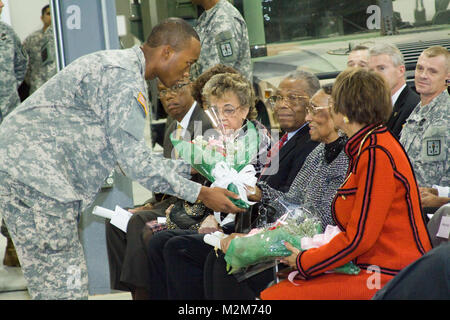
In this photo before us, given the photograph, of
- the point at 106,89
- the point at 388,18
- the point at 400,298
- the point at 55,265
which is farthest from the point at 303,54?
the point at 400,298

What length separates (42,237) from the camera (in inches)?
105

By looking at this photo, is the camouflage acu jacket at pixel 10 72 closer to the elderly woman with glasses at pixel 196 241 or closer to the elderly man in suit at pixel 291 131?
the elderly woman with glasses at pixel 196 241

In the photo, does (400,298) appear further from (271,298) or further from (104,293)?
(104,293)

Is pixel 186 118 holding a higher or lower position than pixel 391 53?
lower

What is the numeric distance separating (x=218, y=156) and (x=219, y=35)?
7.07 ft

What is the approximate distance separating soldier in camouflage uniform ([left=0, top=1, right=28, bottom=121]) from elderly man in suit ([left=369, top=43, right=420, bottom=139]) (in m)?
2.69

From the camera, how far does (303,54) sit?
511cm

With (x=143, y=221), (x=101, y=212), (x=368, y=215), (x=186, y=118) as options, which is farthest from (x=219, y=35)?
(x=368, y=215)

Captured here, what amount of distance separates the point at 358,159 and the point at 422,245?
39 cm

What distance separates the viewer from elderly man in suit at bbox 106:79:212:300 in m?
3.52

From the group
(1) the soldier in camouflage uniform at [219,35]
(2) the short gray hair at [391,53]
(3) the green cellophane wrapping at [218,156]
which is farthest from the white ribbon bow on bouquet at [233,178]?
(1) the soldier in camouflage uniform at [219,35]

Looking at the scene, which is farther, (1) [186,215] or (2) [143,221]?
(2) [143,221]

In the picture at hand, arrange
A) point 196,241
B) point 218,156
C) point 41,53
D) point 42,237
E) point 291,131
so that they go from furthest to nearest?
1. point 41,53
2. point 291,131
3. point 196,241
4. point 218,156
5. point 42,237

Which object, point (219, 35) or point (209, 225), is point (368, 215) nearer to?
point (209, 225)
